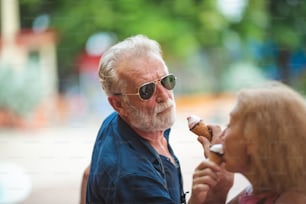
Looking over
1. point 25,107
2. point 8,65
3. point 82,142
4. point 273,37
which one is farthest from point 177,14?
point 8,65

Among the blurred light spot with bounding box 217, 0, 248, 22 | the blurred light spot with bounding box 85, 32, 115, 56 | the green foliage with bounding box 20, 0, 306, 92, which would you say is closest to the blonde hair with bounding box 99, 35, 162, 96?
the green foliage with bounding box 20, 0, 306, 92

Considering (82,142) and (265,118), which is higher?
(265,118)

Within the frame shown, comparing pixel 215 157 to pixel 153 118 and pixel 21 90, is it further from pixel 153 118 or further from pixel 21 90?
pixel 21 90

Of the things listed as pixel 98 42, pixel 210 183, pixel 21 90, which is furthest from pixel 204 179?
pixel 21 90

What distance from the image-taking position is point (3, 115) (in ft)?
8.38

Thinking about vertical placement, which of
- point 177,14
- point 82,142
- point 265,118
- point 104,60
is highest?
point 177,14

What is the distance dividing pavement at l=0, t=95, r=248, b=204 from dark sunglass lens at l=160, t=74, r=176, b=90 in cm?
15

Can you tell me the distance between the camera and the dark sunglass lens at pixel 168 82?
109cm

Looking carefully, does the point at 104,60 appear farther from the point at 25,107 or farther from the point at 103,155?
the point at 25,107

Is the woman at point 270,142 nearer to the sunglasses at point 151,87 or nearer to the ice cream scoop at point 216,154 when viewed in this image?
the ice cream scoop at point 216,154

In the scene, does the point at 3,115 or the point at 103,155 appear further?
the point at 3,115

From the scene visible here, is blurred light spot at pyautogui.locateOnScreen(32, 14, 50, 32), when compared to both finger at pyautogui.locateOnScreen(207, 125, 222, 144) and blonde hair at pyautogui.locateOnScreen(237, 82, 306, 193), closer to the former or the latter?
finger at pyautogui.locateOnScreen(207, 125, 222, 144)

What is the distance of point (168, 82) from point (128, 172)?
190 mm

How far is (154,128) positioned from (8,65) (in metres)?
1.79
